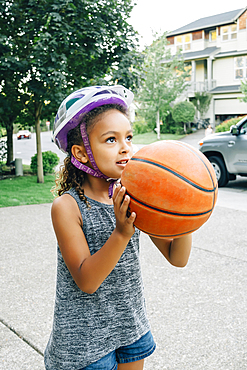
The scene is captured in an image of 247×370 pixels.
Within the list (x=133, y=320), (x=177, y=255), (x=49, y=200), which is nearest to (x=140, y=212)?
(x=177, y=255)

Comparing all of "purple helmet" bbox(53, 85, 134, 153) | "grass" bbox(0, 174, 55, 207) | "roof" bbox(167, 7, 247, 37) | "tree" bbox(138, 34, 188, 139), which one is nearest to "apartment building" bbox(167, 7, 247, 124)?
"roof" bbox(167, 7, 247, 37)

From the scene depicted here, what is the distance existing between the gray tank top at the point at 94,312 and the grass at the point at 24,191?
682 cm

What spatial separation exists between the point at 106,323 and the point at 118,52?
9252mm

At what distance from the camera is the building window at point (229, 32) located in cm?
3681

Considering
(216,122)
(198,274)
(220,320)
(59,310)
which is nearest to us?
(59,310)

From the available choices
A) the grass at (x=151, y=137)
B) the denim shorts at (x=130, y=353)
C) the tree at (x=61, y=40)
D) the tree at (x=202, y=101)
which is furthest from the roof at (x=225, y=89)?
the denim shorts at (x=130, y=353)

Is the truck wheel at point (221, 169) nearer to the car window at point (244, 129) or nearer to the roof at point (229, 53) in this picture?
the car window at point (244, 129)

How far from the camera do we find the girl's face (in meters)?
1.62

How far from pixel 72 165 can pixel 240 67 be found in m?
37.7

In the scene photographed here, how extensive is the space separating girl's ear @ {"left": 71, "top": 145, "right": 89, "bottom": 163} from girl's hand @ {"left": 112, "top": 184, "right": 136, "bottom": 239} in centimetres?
38

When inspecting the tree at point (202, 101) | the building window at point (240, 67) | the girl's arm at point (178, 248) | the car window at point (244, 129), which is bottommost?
the girl's arm at point (178, 248)

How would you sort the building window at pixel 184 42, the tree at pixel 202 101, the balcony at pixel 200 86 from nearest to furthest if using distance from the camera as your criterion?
the tree at pixel 202 101 < the balcony at pixel 200 86 < the building window at pixel 184 42

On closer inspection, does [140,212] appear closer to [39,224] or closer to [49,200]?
[39,224]

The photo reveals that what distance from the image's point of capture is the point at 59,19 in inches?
324
